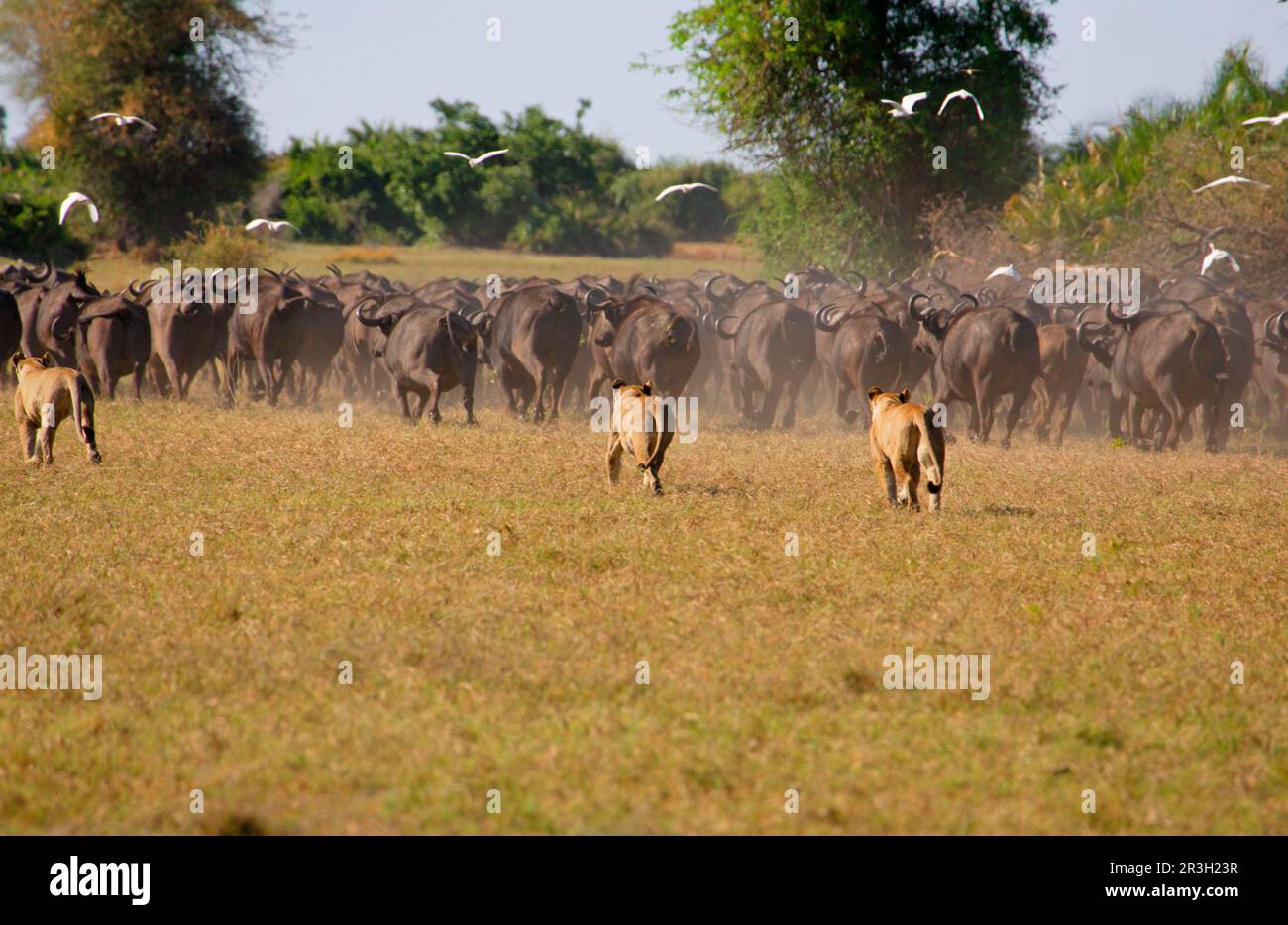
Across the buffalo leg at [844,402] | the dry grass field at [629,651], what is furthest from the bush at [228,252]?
the dry grass field at [629,651]

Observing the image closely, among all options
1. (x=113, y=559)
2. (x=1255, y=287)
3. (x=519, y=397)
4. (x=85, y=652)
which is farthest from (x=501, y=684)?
(x=1255, y=287)

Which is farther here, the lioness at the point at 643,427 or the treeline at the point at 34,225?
the treeline at the point at 34,225

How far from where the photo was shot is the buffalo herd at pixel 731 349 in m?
16.3

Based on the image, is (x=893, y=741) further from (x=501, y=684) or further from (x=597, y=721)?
(x=501, y=684)

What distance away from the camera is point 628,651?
22.1ft

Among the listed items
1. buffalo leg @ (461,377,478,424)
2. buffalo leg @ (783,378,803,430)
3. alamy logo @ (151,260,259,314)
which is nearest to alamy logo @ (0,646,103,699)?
buffalo leg @ (461,377,478,424)

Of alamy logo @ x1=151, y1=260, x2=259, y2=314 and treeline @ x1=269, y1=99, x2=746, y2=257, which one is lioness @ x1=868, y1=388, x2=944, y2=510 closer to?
alamy logo @ x1=151, y1=260, x2=259, y2=314

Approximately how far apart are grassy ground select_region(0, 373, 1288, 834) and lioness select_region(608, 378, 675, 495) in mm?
369

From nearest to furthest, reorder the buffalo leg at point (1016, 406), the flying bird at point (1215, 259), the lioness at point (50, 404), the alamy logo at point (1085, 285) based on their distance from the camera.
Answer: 1. the lioness at point (50, 404)
2. the buffalo leg at point (1016, 406)
3. the alamy logo at point (1085, 285)
4. the flying bird at point (1215, 259)

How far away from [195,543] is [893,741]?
5.37 m

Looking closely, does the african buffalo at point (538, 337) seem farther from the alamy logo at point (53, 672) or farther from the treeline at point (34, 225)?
the treeline at point (34, 225)

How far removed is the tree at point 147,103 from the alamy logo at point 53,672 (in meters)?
42.7

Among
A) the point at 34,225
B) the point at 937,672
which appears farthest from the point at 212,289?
the point at 34,225

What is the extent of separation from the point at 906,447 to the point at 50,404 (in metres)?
7.16
